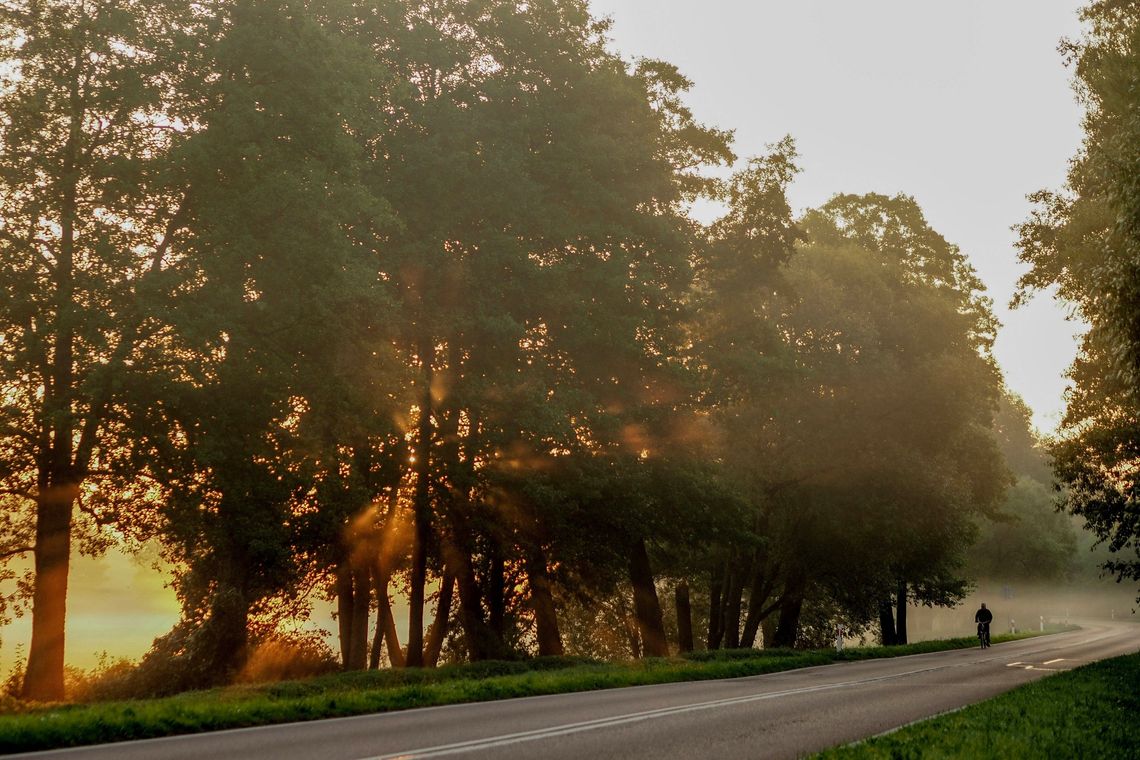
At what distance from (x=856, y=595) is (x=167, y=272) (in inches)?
1170

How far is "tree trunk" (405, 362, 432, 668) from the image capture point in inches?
899

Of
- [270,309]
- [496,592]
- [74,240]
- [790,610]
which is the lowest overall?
[790,610]

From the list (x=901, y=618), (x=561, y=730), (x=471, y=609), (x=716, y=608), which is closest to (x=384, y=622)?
(x=471, y=609)

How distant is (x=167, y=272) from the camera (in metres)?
16.9

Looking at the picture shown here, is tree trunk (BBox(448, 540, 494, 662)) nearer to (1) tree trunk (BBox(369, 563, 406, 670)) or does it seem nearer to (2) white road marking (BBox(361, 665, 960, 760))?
(1) tree trunk (BBox(369, 563, 406, 670))

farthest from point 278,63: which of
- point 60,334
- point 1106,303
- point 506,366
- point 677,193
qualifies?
point 1106,303

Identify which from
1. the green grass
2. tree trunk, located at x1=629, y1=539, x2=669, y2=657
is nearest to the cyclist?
tree trunk, located at x1=629, y1=539, x2=669, y2=657

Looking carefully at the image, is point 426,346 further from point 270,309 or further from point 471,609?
point 471,609

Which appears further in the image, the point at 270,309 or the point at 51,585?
the point at 270,309

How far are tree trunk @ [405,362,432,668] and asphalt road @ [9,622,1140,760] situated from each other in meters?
8.74

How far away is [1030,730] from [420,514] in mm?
15631

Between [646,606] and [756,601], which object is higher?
[646,606]

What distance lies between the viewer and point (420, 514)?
2297cm

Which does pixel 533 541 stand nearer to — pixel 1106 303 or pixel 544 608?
pixel 544 608
